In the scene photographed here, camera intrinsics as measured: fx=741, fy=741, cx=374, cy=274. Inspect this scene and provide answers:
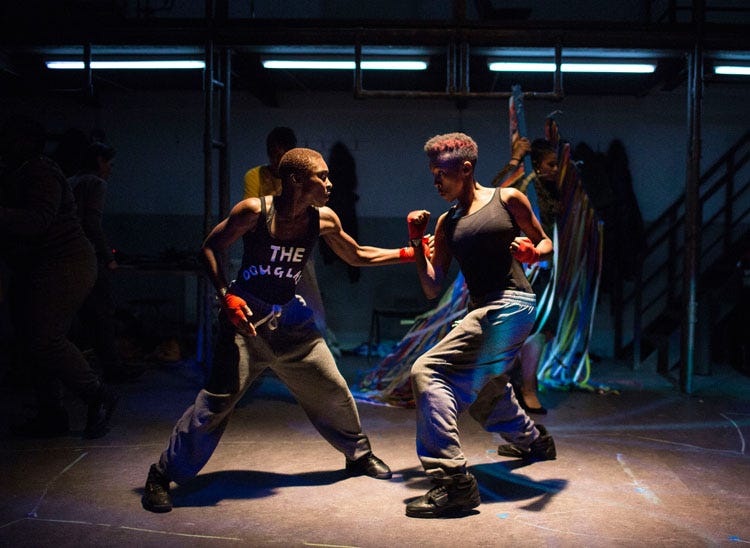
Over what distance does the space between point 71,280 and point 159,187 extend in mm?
5870

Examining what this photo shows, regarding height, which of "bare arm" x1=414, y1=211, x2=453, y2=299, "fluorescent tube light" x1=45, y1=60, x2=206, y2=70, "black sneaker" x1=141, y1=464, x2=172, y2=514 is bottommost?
"black sneaker" x1=141, y1=464, x2=172, y2=514

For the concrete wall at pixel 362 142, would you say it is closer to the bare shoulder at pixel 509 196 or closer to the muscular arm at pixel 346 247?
the muscular arm at pixel 346 247

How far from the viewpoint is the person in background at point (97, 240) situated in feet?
21.1

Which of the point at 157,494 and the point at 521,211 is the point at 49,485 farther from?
the point at 521,211

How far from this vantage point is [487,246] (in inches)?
152

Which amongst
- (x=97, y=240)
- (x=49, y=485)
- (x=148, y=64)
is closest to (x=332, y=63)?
(x=148, y=64)

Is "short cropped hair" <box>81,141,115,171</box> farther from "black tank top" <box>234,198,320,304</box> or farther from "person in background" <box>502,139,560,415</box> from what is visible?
"person in background" <box>502,139,560,415</box>

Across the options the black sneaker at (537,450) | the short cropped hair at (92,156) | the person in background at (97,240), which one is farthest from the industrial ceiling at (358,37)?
the black sneaker at (537,450)

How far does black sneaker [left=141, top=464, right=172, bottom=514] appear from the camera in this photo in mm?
3637

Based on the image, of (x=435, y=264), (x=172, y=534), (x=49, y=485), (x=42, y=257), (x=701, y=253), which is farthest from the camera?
(x=701, y=253)

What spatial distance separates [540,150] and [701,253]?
429 centimetres

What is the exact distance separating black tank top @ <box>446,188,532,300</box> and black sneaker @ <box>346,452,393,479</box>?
1107 mm

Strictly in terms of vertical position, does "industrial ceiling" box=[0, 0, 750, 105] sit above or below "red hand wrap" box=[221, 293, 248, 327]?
above

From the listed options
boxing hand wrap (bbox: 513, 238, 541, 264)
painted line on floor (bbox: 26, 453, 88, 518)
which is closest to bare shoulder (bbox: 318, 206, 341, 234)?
boxing hand wrap (bbox: 513, 238, 541, 264)
